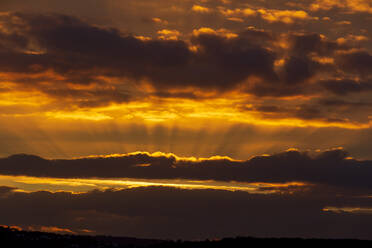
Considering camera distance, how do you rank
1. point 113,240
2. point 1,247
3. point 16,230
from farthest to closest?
1. point 16,230
2. point 113,240
3. point 1,247

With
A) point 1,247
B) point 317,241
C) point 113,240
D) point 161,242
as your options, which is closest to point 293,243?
point 317,241

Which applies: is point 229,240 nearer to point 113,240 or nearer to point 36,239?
point 113,240

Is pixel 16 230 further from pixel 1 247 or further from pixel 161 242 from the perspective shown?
pixel 161 242

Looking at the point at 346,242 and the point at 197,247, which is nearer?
the point at 197,247

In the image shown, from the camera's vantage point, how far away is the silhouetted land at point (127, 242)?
112688 mm

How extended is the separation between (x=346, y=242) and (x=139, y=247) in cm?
3870

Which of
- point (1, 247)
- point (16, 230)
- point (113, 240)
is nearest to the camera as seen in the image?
point (1, 247)

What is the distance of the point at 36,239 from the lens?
384 feet

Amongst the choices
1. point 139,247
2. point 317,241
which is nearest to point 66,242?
point 139,247

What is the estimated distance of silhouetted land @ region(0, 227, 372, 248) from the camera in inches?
4437

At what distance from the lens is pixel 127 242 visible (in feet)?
381

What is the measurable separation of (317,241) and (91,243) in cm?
4053

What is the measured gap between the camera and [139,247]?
11181cm

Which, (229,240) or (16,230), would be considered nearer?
(229,240)
